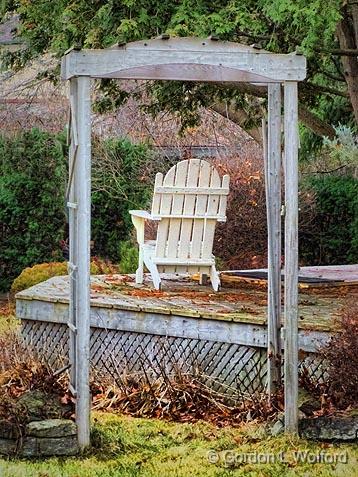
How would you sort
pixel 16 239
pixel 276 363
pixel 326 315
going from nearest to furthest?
1. pixel 276 363
2. pixel 326 315
3. pixel 16 239

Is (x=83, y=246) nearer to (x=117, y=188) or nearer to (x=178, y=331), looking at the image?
(x=178, y=331)

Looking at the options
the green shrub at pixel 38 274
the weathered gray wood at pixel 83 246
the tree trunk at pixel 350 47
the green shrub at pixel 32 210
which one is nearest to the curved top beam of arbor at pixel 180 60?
the weathered gray wood at pixel 83 246

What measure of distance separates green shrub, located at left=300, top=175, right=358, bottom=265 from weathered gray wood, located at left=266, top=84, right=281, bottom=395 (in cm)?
771

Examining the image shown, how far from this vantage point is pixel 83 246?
667cm

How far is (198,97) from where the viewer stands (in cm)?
1143

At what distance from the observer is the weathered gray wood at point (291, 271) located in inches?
273

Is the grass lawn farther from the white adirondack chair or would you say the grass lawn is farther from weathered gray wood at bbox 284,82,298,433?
the white adirondack chair

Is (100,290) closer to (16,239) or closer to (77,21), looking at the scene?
(77,21)

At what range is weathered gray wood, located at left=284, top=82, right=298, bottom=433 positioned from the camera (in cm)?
693

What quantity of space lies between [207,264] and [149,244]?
925 mm

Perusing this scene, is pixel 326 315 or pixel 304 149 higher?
pixel 304 149

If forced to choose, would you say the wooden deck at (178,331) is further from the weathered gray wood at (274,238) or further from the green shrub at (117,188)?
the green shrub at (117,188)

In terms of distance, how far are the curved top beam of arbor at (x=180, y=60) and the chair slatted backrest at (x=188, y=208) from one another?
3090 millimetres

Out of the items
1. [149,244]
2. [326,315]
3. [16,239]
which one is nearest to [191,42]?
[326,315]
